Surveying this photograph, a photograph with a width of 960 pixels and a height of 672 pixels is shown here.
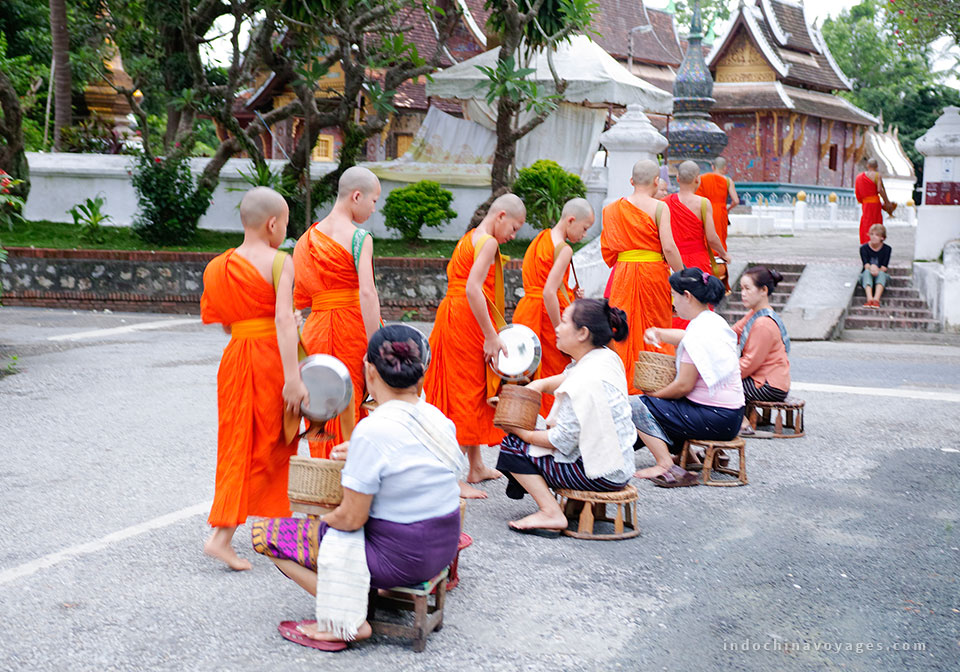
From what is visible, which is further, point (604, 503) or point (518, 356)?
point (518, 356)

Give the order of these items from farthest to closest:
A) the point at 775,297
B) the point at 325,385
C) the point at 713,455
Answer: the point at 775,297
the point at 713,455
the point at 325,385

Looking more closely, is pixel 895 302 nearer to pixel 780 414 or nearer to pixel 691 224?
pixel 691 224

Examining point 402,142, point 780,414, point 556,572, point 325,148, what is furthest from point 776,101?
point 556,572

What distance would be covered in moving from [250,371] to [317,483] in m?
0.89

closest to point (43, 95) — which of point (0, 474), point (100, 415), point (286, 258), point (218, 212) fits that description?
point (218, 212)

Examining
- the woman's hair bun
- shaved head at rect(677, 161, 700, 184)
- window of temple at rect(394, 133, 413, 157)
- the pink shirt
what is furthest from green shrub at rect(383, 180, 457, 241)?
window of temple at rect(394, 133, 413, 157)

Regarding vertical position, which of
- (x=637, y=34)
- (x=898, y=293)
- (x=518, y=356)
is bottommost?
(x=518, y=356)

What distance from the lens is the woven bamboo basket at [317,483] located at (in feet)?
11.4

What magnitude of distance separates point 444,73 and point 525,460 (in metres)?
12.0

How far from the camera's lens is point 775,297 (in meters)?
13.4

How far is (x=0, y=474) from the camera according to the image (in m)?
5.61

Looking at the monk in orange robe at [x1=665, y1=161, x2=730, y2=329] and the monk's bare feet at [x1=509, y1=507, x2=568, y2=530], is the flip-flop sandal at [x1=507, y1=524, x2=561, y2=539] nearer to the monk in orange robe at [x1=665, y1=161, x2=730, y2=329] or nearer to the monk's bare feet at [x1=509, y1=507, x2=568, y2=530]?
the monk's bare feet at [x1=509, y1=507, x2=568, y2=530]

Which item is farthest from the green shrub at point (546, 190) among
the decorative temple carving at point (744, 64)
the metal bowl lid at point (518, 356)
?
the decorative temple carving at point (744, 64)

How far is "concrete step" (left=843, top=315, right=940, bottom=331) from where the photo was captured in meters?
12.1
